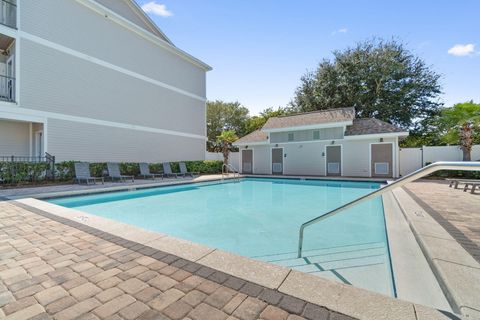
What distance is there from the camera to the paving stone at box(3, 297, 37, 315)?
1749 millimetres

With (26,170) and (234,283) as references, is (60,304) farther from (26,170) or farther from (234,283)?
(26,170)

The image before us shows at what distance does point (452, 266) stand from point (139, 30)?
694 inches

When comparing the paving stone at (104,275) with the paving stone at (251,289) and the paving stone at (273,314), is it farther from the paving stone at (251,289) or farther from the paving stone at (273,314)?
the paving stone at (273,314)

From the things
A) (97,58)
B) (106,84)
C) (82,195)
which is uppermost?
(97,58)

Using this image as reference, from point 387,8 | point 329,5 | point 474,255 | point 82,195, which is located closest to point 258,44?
point 329,5

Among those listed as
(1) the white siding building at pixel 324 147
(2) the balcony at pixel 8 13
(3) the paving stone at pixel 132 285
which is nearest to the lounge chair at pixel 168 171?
(1) the white siding building at pixel 324 147

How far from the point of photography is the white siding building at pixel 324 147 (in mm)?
14672

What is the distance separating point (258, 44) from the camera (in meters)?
13.8

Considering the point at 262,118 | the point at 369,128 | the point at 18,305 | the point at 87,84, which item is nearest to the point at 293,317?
the point at 18,305

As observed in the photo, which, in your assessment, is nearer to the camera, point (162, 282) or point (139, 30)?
point (162, 282)

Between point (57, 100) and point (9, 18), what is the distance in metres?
A: 4.27

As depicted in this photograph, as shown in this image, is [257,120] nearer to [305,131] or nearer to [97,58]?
[305,131]

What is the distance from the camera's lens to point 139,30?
14.8 m

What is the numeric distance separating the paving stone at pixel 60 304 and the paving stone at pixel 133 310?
46cm
